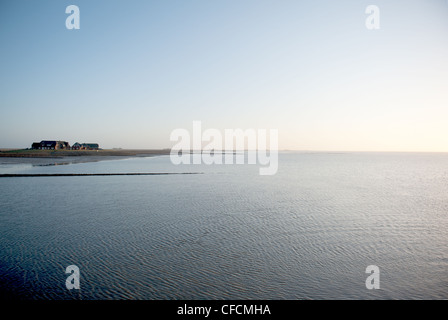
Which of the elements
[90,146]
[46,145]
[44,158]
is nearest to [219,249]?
[44,158]

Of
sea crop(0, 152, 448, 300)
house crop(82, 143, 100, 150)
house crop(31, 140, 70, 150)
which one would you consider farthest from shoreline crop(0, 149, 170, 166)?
house crop(82, 143, 100, 150)

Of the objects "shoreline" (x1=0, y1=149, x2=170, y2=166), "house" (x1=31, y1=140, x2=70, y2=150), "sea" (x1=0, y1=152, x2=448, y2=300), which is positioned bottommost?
"sea" (x1=0, y1=152, x2=448, y2=300)

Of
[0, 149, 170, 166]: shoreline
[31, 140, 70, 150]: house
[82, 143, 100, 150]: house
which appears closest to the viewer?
[0, 149, 170, 166]: shoreline

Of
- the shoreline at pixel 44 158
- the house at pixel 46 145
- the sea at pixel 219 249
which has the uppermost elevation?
the house at pixel 46 145

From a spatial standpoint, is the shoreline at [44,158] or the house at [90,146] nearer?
the shoreline at [44,158]

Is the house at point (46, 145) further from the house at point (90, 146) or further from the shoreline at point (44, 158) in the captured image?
the house at point (90, 146)

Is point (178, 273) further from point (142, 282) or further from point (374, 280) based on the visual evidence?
point (374, 280)

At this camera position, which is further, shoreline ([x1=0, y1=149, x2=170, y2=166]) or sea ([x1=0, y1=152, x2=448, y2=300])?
shoreline ([x1=0, y1=149, x2=170, y2=166])

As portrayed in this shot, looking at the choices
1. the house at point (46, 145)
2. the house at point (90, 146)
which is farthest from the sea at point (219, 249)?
the house at point (90, 146)

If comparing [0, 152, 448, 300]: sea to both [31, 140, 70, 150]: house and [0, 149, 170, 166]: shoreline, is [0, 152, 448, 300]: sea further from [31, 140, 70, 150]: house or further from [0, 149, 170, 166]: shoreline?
[31, 140, 70, 150]: house

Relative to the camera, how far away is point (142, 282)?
713 centimetres

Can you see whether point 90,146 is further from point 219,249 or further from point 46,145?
point 219,249
